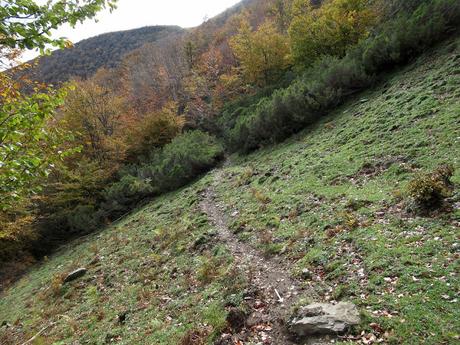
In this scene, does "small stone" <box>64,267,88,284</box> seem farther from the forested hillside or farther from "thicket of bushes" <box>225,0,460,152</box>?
"thicket of bushes" <box>225,0,460,152</box>

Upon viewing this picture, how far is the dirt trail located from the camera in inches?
233

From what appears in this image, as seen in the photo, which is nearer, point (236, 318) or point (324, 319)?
point (324, 319)

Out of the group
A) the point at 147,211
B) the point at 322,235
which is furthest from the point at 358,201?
the point at 147,211

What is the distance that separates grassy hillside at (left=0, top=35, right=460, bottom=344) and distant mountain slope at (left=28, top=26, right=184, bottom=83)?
267 ft

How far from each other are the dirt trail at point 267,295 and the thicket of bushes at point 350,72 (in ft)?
44.1

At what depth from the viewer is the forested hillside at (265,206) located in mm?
5078

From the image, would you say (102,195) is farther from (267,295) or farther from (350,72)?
(267,295)

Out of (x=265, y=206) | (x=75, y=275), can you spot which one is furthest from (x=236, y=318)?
(x=75, y=275)

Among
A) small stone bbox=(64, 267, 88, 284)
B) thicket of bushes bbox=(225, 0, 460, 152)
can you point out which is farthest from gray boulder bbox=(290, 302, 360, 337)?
thicket of bushes bbox=(225, 0, 460, 152)

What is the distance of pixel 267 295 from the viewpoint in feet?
23.4

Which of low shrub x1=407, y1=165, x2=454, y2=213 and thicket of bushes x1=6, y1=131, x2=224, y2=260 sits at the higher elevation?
low shrub x1=407, y1=165, x2=454, y2=213

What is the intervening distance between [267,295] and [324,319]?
1951 millimetres

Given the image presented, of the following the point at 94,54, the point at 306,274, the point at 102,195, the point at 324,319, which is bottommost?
the point at 102,195

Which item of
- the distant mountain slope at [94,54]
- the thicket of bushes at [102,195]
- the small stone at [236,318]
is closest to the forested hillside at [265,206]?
the small stone at [236,318]
